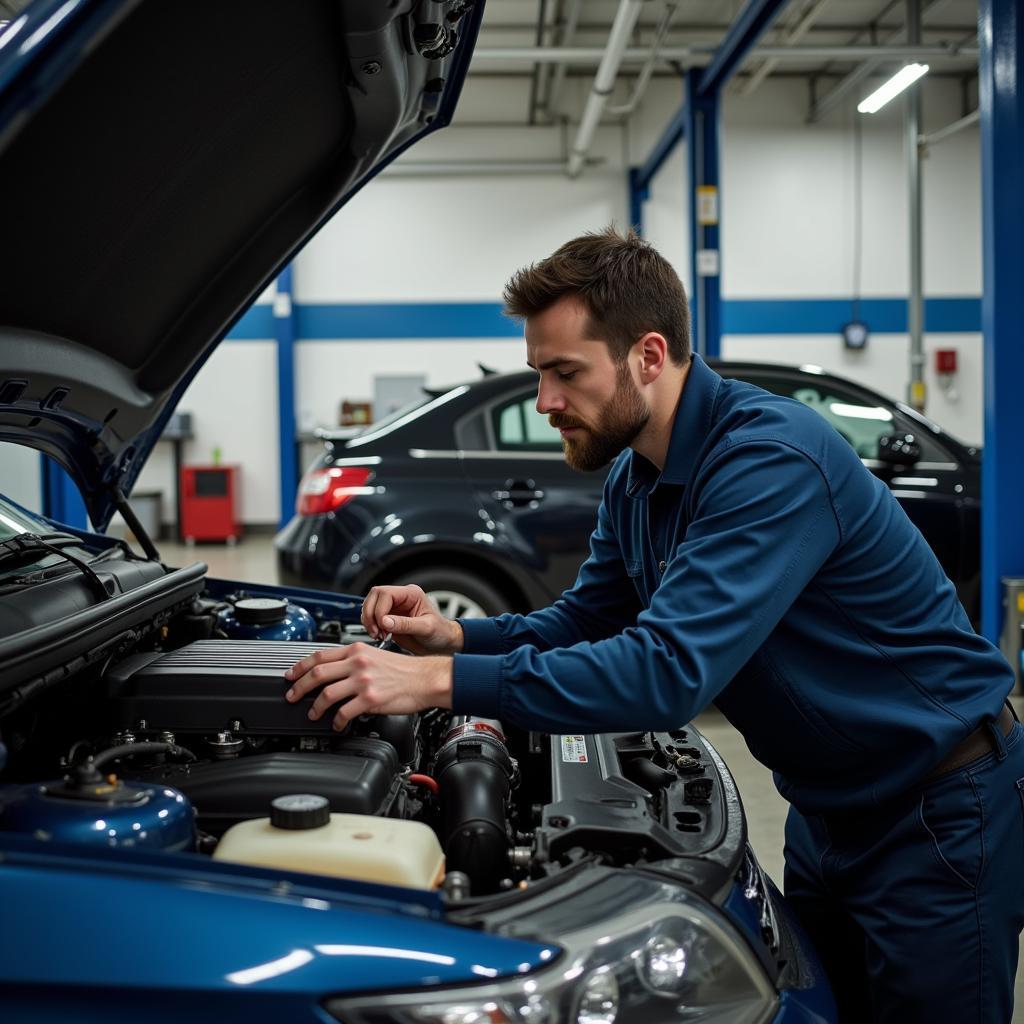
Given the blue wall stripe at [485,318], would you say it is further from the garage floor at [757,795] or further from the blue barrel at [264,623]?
the blue barrel at [264,623]

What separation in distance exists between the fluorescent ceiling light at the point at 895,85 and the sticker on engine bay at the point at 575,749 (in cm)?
723

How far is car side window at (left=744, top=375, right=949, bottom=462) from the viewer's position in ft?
14.2

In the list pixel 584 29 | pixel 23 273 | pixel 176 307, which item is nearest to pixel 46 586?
pixel 23 273

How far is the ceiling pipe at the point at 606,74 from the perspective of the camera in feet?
24.6

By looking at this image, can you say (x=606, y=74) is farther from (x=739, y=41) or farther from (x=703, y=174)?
(x=739, y=41)

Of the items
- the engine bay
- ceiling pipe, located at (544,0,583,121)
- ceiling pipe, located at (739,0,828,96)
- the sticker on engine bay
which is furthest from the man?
ceiling pipe, located at (739,0,828,96)

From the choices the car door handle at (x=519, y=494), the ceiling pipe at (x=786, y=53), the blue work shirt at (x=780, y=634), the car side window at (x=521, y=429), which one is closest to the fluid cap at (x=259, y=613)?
the blue work shirt at (x=780, y=634)

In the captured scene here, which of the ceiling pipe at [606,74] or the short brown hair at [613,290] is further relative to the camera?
the ceiling pipe at [606,74]

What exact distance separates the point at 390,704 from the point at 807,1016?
0.59 meters

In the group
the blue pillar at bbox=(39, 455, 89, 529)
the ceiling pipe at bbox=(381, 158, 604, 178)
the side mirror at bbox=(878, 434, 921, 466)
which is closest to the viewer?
the side mirror at bbox=(878, 434, 921, 466)

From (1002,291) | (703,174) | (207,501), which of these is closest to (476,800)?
(1002,291)

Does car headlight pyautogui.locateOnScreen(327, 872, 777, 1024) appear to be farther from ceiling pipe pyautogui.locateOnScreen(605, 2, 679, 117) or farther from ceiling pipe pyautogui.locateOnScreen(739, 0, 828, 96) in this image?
ceiling pipe pyautogui.locateOnScreen(739, 0, 828, 96)

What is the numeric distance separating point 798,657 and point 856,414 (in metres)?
3.16

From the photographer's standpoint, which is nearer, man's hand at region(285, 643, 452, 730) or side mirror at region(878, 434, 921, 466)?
man's hand at region(285, 643, 452, 730)
